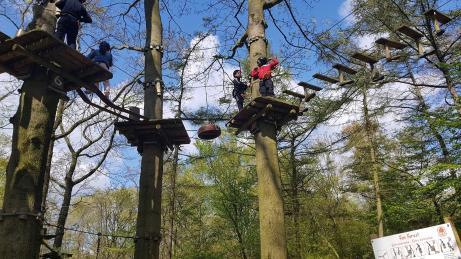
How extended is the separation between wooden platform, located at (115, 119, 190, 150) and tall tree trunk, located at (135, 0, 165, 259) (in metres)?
0.12

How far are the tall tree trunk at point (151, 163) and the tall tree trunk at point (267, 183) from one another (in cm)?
176

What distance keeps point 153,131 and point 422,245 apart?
4.24m

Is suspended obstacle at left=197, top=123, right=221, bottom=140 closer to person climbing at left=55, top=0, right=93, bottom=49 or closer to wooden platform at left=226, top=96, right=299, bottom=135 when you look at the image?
wooden platform at left=226, top=96, right=299, bottom=135

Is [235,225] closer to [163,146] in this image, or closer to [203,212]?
[203,212]

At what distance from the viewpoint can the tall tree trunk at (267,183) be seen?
4824 millimetres

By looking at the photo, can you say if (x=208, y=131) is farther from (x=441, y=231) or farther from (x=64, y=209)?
(x=64, y=209)

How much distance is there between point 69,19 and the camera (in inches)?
208

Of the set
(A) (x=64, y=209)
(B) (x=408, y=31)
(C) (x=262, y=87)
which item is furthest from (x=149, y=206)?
(A) (x=64, y=209)

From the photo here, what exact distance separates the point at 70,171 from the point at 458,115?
12395 millimetres

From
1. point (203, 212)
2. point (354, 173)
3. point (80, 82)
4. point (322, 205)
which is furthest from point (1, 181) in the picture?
point (354, 173)

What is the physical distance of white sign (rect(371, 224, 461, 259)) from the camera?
197 inches

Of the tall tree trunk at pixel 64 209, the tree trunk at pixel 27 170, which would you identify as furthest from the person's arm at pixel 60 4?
the tall tree trunk at pixel 64 209

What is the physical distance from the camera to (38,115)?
14.5 ft

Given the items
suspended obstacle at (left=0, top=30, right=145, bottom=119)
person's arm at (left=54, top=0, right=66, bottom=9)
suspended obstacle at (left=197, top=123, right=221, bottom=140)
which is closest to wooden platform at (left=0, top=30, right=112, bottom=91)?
suspended obstacle at (left=0, top=30, right=145, bottom=119)
